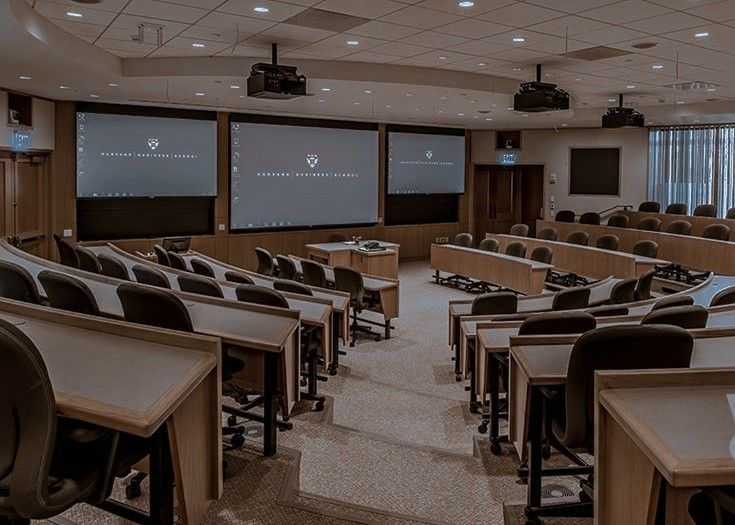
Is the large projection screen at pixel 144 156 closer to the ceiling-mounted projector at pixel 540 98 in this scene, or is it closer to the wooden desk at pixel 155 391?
the ceiling-mounted projector at pixel 540 98

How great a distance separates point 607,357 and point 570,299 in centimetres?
336

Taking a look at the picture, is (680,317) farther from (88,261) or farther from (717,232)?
(717,232)

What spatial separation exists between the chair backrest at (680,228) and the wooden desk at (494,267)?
11.4 ft

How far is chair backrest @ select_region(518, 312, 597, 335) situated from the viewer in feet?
12.6

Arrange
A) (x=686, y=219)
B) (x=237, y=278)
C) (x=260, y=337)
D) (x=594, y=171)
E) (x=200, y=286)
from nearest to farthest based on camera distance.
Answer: (x=260, y=337) → (x=200, y=286) → (x=237, y=278) → (x=686, y=219) → (x=594, y=171)

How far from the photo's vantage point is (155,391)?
2.08 metres

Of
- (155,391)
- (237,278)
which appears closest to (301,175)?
(237,278)

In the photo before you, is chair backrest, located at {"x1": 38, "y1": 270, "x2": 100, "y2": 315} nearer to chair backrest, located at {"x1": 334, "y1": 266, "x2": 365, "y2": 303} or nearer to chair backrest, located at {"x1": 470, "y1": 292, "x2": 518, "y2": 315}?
chair backrest, located at {"x1": 470, "y1": 292, "x2": 518, "y2": 315}

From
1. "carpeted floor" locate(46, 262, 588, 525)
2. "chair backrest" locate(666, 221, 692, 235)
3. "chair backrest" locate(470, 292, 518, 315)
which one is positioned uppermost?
"chair backrest" locate(666, 221, 692, 235)

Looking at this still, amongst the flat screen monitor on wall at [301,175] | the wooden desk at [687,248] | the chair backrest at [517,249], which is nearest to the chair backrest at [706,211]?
the wooden desk at [687,248]

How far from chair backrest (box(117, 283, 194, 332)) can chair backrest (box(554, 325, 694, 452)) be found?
1829 millimetres

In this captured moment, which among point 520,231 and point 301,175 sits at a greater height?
point 301,175

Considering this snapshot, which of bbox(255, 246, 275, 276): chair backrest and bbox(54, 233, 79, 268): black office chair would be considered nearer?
bbox(54, 233, 79, 268): black office chair

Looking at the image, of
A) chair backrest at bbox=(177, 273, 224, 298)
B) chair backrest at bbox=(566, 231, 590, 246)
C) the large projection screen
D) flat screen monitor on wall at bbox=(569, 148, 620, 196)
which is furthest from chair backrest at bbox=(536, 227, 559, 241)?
chair backrest at bbox=(177, 273, 224, 298)
